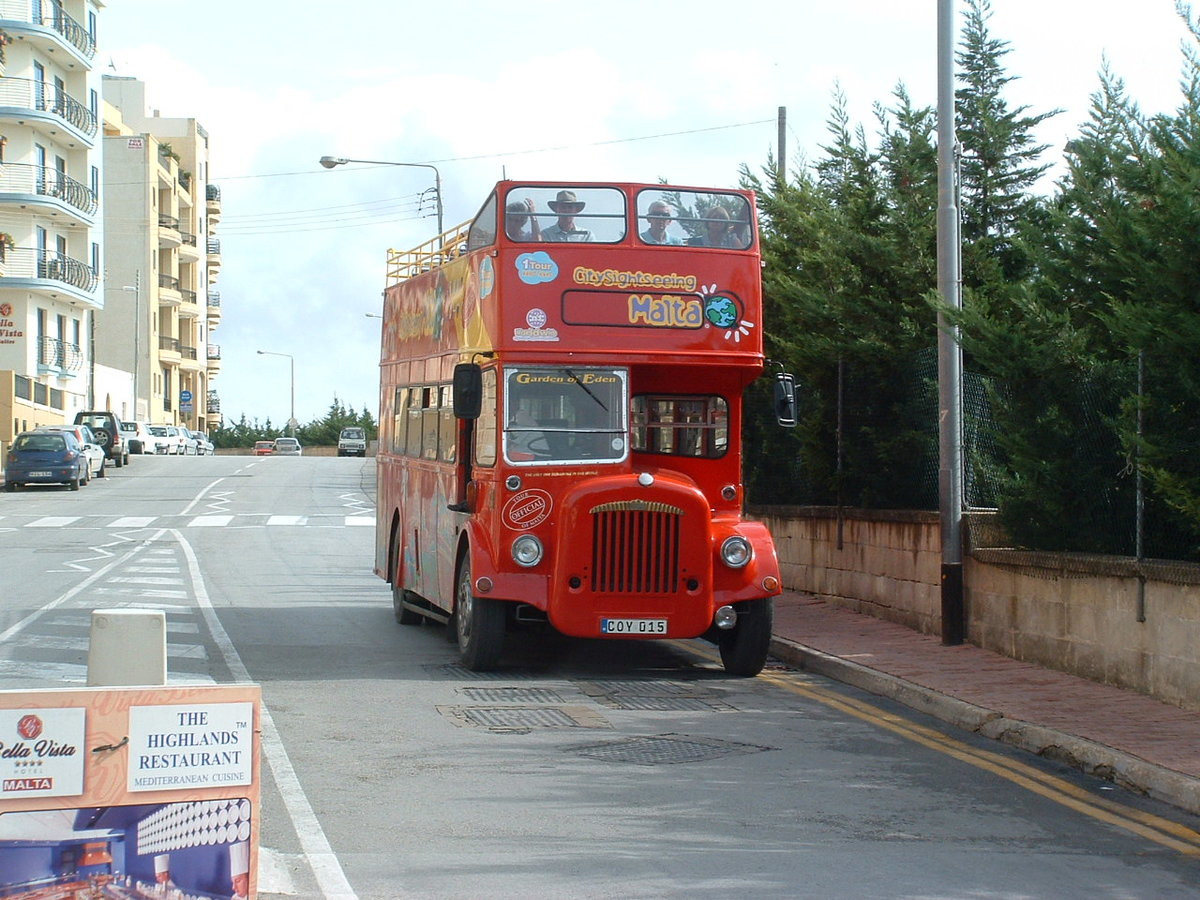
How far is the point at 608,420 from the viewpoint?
503 inches

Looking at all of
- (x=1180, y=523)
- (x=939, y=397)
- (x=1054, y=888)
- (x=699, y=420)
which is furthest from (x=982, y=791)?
(x=939, y=397)

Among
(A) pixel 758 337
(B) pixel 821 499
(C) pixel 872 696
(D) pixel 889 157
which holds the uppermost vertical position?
(D) pixel 889 157

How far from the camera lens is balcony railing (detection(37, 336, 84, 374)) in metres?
66.4

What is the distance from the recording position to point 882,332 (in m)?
16.5

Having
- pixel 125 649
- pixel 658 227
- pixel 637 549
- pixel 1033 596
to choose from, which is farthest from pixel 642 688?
pixel 125 649

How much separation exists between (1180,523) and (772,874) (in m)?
5.38

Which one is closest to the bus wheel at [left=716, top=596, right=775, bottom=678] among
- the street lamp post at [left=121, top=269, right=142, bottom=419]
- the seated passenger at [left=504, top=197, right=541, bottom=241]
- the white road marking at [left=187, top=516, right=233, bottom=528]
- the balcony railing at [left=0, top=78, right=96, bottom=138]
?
the seated passenger at [left=504, top=197, right=541, bottom=241]

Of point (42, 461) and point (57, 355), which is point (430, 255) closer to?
point (42, 461)

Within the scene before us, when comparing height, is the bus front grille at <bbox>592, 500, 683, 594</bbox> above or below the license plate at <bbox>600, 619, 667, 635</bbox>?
above

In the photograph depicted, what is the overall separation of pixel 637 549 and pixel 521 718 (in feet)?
6.86

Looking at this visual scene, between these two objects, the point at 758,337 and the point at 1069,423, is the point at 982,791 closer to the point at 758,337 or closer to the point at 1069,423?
the point at 1069,423

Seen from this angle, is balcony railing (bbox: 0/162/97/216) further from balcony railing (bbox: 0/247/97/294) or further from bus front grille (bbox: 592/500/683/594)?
bus front grille (bbox: 592/500/683/594)

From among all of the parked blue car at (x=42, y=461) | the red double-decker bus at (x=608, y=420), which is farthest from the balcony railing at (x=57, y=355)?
the red double-decker bus at (x=608, y=420)

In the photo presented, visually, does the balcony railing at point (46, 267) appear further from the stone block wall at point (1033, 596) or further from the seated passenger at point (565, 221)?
the seated passenger at point (565, 221)
